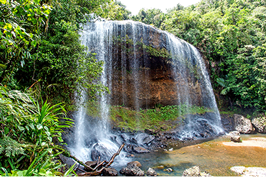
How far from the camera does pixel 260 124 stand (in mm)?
11258

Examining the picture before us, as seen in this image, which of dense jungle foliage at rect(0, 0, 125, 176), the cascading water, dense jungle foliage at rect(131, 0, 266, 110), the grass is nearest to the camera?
dense jungle foliage at rect(0, 0, 125, 176)

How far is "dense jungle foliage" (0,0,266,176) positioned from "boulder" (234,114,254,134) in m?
1.77

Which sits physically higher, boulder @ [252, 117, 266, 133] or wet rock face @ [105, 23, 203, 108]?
wet rock face @ [105, 23, 203, 108]

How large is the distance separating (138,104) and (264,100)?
10.2 m

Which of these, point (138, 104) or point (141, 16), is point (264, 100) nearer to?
point (138, 104)

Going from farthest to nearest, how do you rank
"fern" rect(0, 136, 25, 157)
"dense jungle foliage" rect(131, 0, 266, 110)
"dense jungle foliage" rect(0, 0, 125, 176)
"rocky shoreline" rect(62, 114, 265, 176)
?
"dense jungle foliage" rect(131, 0, 266, 110)
"rocky shoreline" rect(62, 114, 265, 176)
"dense jungle foliage" rect(0, 0, 125, 176)
"fern" rect(0, 136, 25, 157)

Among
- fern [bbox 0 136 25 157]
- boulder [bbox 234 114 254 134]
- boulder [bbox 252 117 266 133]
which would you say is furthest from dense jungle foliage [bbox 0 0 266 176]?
boulder [bbox 234 114 254 134]

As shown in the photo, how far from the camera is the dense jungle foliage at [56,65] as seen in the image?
195cm

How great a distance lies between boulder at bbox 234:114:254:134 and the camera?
11.0m

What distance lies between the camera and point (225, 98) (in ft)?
46.9

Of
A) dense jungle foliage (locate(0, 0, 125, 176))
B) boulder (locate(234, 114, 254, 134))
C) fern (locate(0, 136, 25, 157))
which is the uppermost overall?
dense jungle foliage (locate(0, 0, 125, 176))

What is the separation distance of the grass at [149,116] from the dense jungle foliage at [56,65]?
257 cm

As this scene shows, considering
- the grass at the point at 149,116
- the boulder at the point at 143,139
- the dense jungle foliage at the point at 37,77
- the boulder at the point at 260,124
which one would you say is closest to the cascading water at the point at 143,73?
the grass at the point at 149,116

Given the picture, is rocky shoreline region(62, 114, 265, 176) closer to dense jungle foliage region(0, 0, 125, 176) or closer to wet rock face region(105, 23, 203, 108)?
dense jungle foliage region(0, 0, 125, 176)
